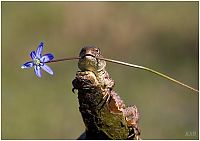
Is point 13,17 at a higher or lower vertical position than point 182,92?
higher

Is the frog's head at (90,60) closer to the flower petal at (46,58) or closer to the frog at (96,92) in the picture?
the frog at (96,92)

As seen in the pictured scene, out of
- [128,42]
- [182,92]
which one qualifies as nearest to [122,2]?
A: [128,42]

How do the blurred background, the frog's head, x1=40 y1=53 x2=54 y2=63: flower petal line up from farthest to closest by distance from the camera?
the blurred background → x1=40 y1=53 x2=54 y2=63: flower petal → the frog's head

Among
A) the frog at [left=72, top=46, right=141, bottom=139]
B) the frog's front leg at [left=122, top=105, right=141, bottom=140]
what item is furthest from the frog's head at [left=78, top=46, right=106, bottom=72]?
the frog's front leg at [left=122, top=105, right=141, bottom=140]

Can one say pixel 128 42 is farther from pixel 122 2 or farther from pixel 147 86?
pixel 147 86

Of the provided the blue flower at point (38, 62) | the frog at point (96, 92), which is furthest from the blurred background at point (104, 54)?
the frog at point (96, 92)

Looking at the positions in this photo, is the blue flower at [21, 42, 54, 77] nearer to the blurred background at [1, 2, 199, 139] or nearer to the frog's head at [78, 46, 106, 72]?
the frog's head at [78, 46, 106, 72]
